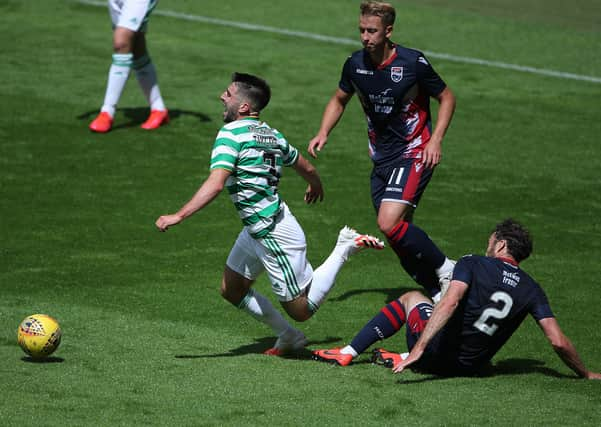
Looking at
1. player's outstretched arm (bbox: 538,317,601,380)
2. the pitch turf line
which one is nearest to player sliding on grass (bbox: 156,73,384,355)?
player's outstretched arm (bbox: 538,317,601,380)

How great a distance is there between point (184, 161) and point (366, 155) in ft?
7.20

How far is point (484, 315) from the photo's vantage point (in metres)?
6.56

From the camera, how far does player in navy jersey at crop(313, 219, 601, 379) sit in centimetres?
646

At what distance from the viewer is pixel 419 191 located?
8.30 meters

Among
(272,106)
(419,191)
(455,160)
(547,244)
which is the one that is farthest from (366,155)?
(419,191)

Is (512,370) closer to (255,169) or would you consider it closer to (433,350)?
(433,350)

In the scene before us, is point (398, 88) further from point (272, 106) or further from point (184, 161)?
point (272, 106)

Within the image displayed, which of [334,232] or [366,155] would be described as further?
[366,155]

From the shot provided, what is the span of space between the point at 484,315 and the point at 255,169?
1739 millimetres

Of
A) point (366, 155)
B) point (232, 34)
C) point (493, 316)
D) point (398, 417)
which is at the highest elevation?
point (493, 316)

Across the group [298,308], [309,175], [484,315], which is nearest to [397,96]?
[309,175]

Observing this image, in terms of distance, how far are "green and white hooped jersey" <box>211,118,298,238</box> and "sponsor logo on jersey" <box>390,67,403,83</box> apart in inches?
57.1

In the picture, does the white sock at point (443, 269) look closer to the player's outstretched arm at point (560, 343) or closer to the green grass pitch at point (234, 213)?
the green grass pitch at point (234, 213)

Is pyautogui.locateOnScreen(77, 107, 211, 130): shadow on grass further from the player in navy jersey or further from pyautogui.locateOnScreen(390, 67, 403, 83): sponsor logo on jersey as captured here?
the player in navy jersey
